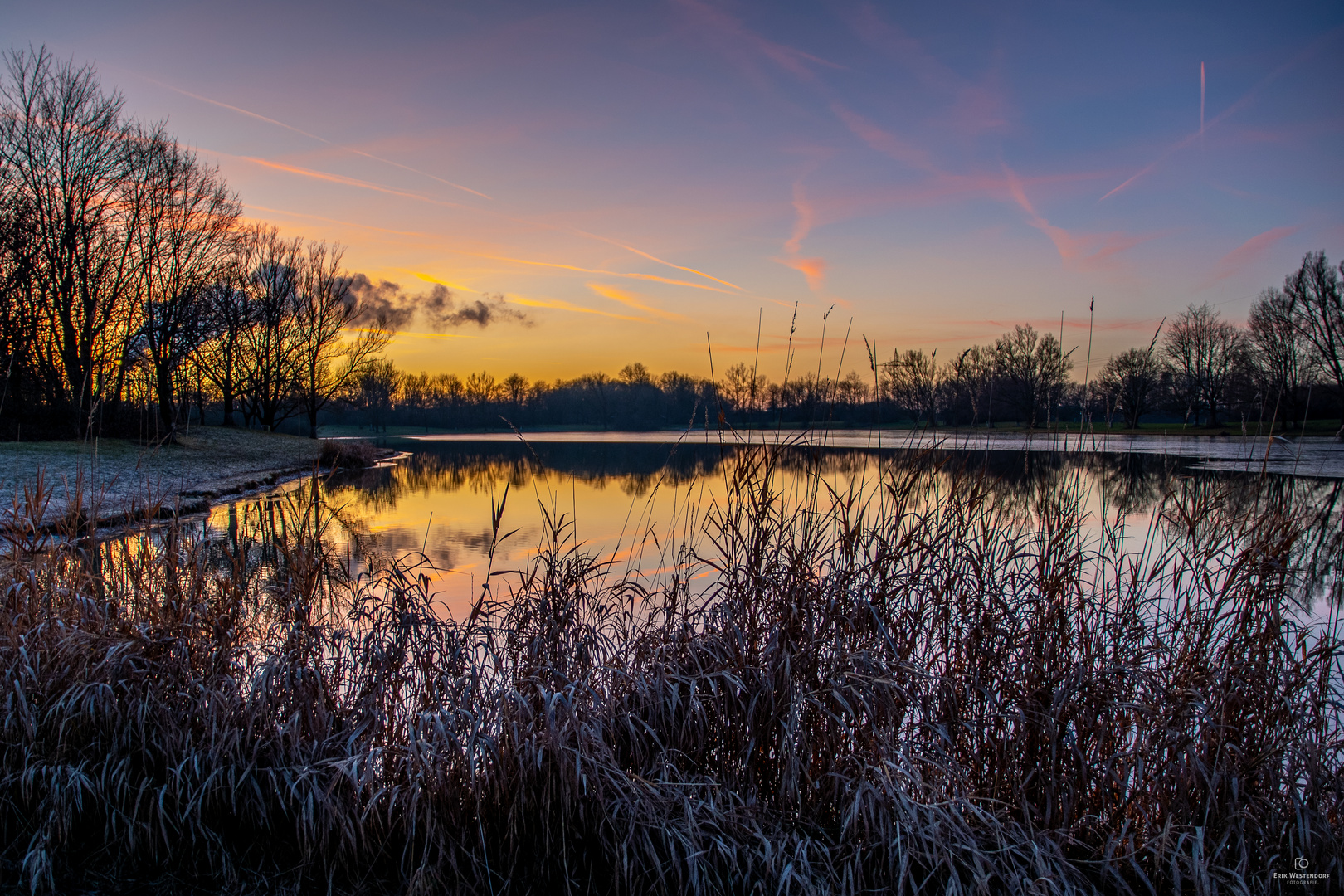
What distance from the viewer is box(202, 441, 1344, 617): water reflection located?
3910 millimetres

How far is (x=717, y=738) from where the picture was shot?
2975 millimetres

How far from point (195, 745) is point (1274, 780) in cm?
475

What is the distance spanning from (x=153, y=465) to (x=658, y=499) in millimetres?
13370

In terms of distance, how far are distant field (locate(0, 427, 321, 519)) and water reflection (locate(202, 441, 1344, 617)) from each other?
68.9 inches

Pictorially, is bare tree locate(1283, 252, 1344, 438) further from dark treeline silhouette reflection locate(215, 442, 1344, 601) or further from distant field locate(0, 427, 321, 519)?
distant field locate(0, 427, 321, 519)

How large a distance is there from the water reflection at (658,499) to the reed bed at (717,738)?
474 millimetres

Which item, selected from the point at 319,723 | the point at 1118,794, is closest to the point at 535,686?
the point at 319,723

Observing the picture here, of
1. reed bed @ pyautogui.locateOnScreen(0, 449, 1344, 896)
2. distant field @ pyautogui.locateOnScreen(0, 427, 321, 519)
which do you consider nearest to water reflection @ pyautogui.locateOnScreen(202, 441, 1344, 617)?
reed bed @ pyautogui.locateOnScreen(0, 449, 1344, 896)

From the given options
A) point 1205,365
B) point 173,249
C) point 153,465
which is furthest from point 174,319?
point 1205,365

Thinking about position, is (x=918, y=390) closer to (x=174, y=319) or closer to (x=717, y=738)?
(x=717, y=738)

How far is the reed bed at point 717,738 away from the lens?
256 centimetres

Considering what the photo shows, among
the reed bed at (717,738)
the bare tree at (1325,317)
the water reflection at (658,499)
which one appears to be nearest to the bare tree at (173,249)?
the water reflection at (658,499)

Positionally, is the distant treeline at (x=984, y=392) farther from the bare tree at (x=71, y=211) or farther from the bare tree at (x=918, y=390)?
the bare tree at (x=71, y=211)

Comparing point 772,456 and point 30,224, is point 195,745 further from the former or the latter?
point 30,224
